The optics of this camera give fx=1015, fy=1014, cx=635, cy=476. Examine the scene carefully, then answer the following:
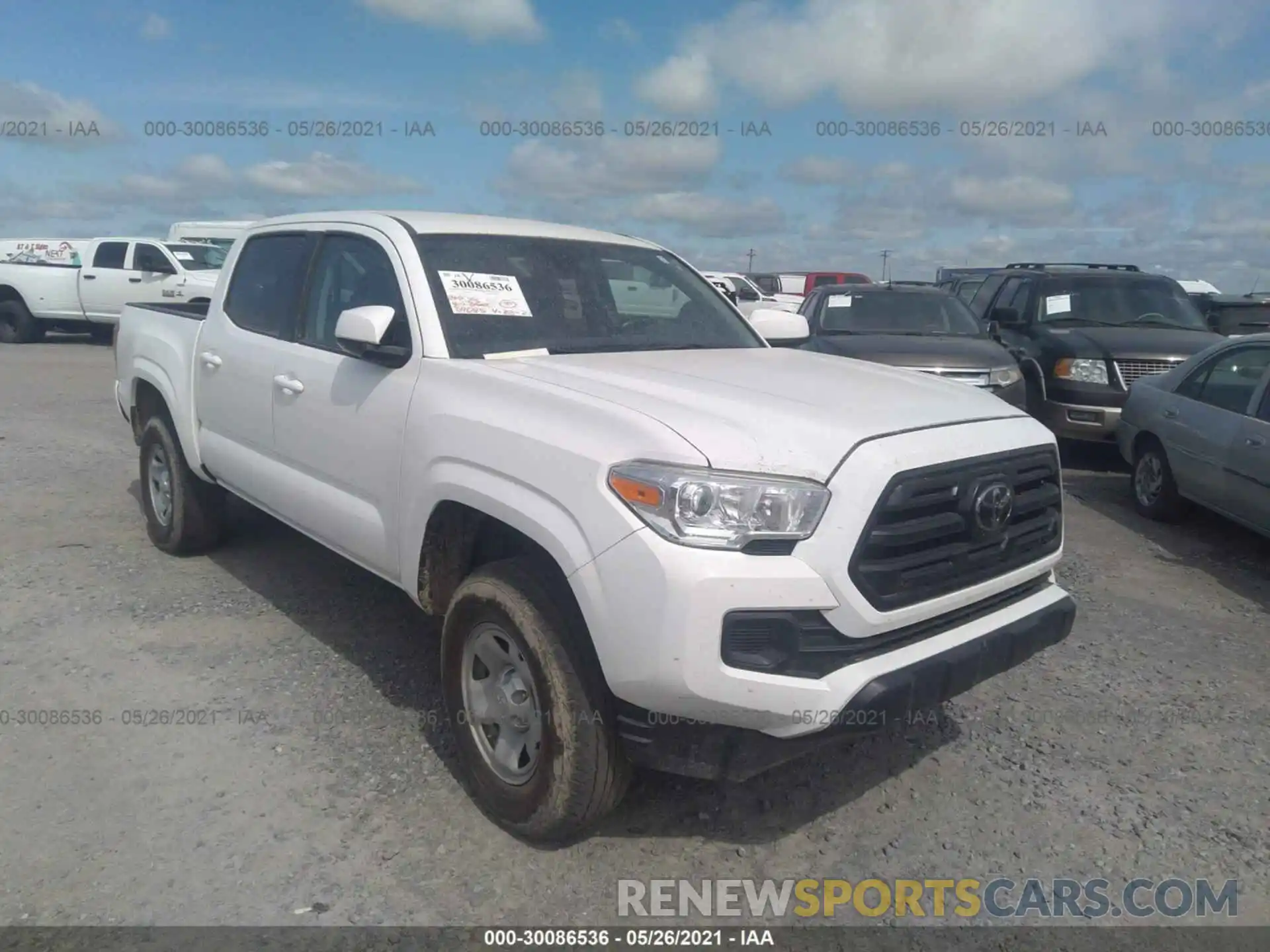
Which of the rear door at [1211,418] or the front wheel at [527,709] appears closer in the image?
the front wheel at [527,709]

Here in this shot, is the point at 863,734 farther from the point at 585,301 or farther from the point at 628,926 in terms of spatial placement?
the point at 585,301

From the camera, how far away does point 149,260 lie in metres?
18.2

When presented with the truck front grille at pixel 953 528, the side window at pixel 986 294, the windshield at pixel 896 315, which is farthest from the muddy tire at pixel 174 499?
the side window at pixel 986 294

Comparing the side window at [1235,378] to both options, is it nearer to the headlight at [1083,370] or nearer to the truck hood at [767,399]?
the headlight at [1083,370]

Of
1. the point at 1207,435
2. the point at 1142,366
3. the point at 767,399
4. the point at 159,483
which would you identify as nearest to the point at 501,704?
the point at 767,399

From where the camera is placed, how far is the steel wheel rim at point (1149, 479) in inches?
283

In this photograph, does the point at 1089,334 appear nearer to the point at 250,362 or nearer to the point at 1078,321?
the point at 1078,321

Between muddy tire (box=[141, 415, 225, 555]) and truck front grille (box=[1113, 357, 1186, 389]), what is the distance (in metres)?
7.32

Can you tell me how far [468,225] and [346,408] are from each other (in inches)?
36.8

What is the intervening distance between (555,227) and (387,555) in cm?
177

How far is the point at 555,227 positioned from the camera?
4570mm

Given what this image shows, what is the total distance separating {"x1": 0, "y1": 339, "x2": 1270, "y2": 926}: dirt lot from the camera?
2.93 meters

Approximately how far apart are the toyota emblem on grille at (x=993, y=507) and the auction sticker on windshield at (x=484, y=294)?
5.89ft

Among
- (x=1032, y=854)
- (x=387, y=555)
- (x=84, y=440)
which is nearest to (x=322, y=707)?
(x=387, y=555)
